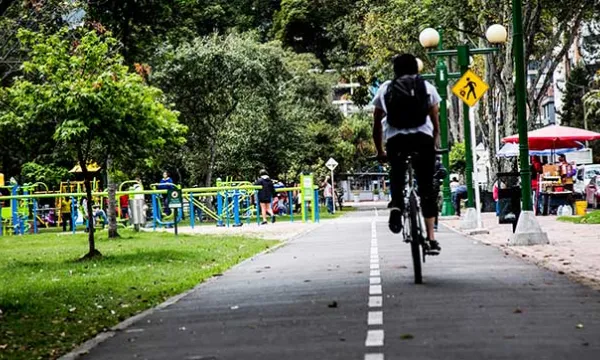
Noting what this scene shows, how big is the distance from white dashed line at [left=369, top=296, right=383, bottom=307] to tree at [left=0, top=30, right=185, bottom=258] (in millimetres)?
9780

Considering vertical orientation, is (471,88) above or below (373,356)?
above

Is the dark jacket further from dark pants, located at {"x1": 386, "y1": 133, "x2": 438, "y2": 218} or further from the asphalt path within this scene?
dark pants, located at {"x1": 386, "y1": 133, "x2": 438, "y2": 218}

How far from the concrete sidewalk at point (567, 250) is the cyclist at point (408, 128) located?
1.88 metres

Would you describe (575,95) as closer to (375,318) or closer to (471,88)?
(471,88)

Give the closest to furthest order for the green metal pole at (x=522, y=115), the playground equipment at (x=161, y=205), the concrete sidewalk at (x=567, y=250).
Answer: the concrete sidewalk at (x=567, y=250) → the green metal pole at (x=522, y=115) → the playground equipment at (x=161, y=205)

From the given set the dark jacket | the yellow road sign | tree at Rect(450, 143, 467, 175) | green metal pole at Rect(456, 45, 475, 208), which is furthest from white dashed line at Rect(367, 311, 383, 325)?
tree at Rect(450, 143, 467, 175)

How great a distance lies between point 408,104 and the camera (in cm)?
1019

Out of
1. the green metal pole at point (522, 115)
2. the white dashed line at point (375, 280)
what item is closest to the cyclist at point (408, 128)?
the white dashed line at point (375, 280)

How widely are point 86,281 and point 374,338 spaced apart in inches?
323

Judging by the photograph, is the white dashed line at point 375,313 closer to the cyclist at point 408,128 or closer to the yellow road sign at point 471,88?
the cyclist at point 408,128

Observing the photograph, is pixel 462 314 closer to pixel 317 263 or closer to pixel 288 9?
pixel 317 263

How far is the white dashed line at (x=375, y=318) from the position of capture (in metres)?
8.25

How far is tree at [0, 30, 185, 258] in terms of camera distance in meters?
18.9

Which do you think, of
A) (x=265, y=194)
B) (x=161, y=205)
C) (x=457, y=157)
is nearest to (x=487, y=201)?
(x=265, y=194)
